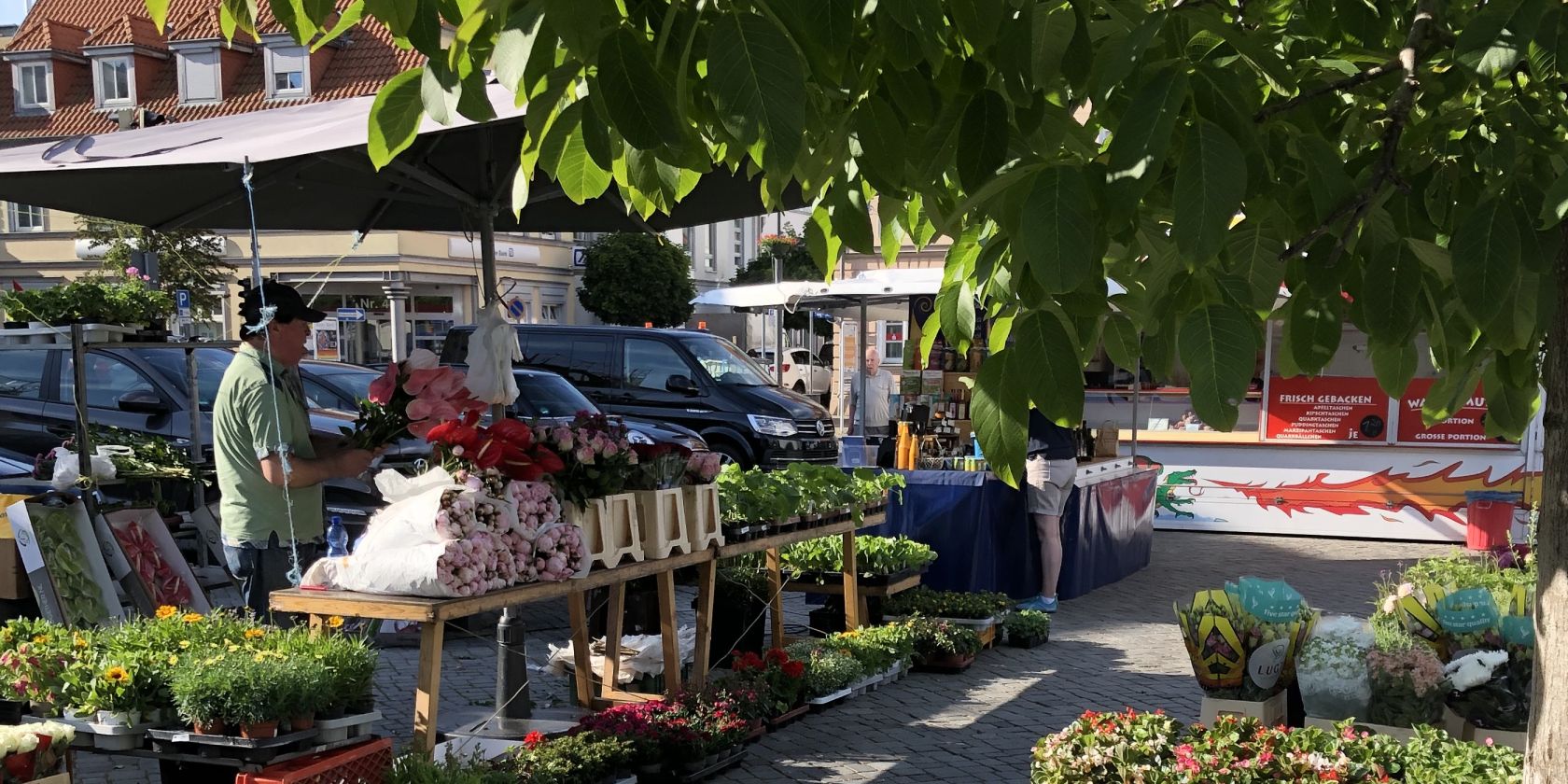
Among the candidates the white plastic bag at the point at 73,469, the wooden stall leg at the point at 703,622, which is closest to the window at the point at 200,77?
the white plastic bag at the point at 73,469

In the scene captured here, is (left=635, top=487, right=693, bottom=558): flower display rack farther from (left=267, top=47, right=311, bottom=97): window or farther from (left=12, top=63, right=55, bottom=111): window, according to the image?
(left=12, top=63, right=55, bottom=111): window

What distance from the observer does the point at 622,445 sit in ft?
17.8

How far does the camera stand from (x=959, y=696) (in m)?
7.14

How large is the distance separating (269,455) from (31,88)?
39847 millimetres

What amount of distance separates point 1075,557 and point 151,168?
7216mm

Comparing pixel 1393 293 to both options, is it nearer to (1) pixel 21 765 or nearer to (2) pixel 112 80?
(1) pixel 21 765

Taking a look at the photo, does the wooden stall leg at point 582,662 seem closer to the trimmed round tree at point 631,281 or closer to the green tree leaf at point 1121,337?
the green tree leaf at point 1121,337

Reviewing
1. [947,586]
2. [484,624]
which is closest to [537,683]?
[484,624]

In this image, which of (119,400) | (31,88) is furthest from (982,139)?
(31,88)

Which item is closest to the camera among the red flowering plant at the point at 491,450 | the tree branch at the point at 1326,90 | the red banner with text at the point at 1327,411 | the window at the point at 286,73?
the tree branch at the point at 1326,90

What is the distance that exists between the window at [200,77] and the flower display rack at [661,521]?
3473cm

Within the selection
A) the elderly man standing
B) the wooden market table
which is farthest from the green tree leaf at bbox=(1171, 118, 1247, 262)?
the elderly man standing

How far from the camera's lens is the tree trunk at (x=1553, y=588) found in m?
2.44

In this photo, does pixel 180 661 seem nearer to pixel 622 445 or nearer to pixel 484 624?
pixel 622 445
